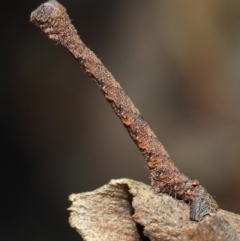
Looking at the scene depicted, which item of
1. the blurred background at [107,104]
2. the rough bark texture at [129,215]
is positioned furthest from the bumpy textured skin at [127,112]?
the blurred background at [107,104]

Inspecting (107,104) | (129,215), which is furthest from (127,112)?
(107,104)

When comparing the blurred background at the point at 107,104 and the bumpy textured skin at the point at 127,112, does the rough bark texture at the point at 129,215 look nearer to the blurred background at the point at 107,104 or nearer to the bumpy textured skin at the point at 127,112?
the bumpy textured skin at the point at 127,112

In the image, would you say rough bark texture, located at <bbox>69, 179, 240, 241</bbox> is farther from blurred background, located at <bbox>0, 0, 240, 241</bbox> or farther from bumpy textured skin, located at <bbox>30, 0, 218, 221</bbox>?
blurred background, located at <bbox>0, 0, 240, 241</bbox>

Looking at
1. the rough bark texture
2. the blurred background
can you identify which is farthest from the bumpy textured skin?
the blurred background

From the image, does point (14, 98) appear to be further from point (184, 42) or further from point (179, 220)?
point (179, 220)

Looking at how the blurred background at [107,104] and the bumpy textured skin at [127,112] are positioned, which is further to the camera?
the blurred background at [107,104]
